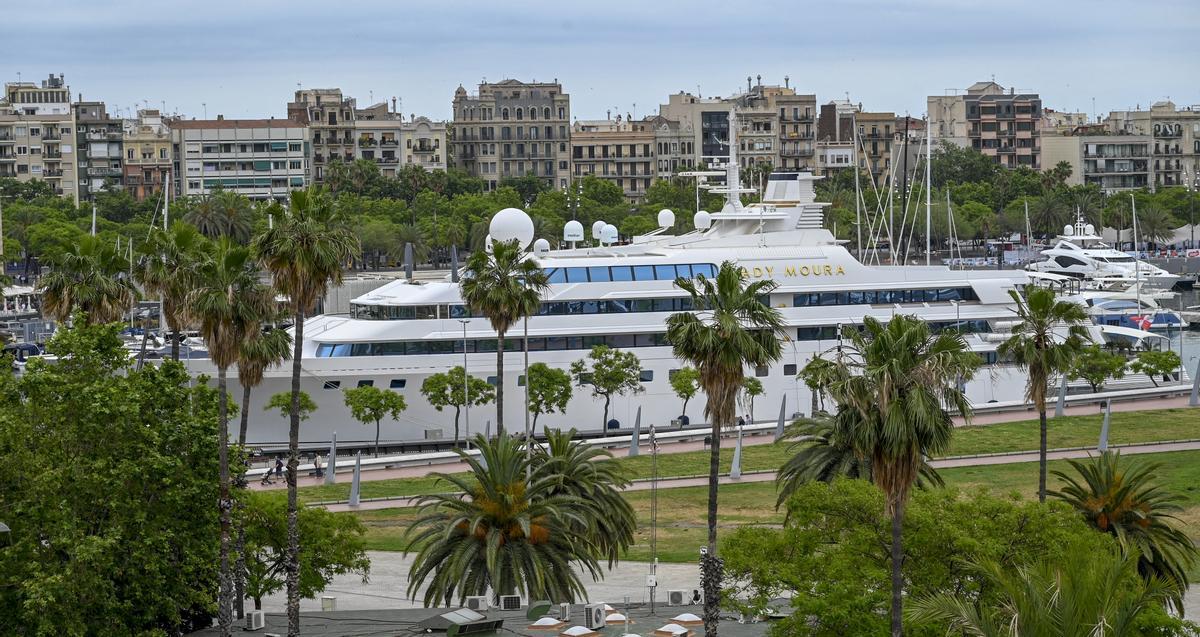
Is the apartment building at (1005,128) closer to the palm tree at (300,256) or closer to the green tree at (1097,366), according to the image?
the green tree at (1097,366)

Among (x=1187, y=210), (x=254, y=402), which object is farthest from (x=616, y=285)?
(x=1187, y=210)

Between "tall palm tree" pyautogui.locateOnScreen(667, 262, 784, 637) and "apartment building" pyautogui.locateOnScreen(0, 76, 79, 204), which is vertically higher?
"apartment building" pyautogui.locateOnScreen(0, 76, 79, 204)

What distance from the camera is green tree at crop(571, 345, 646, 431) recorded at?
68.4 metres

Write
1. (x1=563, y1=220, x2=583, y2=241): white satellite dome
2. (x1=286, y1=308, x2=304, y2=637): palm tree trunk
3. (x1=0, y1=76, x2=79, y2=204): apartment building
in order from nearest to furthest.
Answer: (x1=286, y1=308, x2=304, y2=637): palm tree trunk
(x1=563, y1=220, x2=583, y2=241): white satellite dome
(x1=0, y1=76, x2=79, y2=204): apartment building

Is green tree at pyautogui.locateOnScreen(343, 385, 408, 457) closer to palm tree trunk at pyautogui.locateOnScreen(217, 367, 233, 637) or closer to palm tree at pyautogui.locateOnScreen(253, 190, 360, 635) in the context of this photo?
palm tree at pyautogui.locateOnScreen(253, 190, 360, 635)

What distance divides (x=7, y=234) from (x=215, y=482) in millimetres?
101968

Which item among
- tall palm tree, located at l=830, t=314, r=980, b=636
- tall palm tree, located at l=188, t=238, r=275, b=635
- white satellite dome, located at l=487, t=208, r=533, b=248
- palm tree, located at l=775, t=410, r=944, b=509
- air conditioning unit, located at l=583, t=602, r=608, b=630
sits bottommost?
air conditioning unit, located at l=583, t=602, r=608, b=630

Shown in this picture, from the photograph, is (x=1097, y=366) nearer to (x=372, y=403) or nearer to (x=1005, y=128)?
(x=372, y=403)

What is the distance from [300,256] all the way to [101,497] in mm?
6200

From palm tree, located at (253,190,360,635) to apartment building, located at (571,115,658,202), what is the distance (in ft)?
491

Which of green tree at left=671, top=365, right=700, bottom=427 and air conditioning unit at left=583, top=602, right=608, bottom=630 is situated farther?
green tree at left=671, top=365, right=700, bottom=427

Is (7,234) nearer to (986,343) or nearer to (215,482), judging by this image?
(986,343)

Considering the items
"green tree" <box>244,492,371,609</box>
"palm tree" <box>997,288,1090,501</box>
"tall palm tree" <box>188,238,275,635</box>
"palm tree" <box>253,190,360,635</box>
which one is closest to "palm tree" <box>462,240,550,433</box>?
"green tree" <box>244,492,371,609</box>

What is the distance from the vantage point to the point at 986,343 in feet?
242
